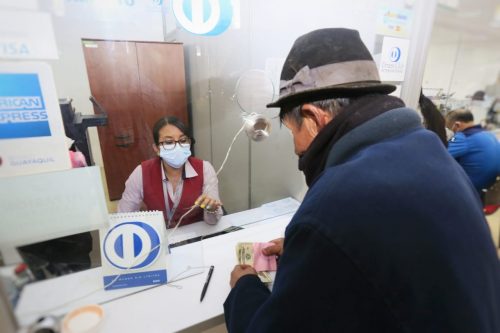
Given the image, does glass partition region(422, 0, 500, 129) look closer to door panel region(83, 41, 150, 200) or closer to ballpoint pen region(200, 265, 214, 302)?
ballpoint pen region(200, 265, 214, 302)

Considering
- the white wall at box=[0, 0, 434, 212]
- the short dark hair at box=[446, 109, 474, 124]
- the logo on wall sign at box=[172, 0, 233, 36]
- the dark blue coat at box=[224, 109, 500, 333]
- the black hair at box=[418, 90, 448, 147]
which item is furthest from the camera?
the short dark hair at box=[446, 109, 474, 124]

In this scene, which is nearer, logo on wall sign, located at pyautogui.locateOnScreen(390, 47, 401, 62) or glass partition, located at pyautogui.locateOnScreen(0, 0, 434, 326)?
glass partition, located at pyautogui.locateOnScreen(0, 0, 434, 326)

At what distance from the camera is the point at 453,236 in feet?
1.52

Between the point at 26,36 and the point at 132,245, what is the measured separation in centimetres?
54

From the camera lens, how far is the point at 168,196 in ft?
4.09

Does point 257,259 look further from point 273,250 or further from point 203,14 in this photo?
point 203,14

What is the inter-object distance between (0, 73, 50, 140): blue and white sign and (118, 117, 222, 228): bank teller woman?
63 cm

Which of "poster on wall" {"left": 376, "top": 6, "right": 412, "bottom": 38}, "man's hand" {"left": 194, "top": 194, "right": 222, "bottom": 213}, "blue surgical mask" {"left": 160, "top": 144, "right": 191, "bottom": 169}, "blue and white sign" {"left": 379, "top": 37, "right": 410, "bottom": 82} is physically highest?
"poster on wall" {"left": 376, "top": 6, "right": 412, "bottom": 38}

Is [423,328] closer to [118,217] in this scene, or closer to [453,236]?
[453,236]

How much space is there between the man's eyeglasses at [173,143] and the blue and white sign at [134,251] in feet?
1.51

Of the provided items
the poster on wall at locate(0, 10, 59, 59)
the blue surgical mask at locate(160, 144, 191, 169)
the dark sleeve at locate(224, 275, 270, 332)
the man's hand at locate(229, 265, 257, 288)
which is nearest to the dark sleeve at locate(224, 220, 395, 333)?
the dark sleeve at locate(224, 275, 270, 332)

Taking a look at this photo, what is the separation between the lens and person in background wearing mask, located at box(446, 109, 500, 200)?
65.6 inches

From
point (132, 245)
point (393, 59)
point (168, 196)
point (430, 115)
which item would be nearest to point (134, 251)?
point (132, 245)

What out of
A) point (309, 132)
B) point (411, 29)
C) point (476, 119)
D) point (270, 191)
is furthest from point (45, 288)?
point (476, 119)
